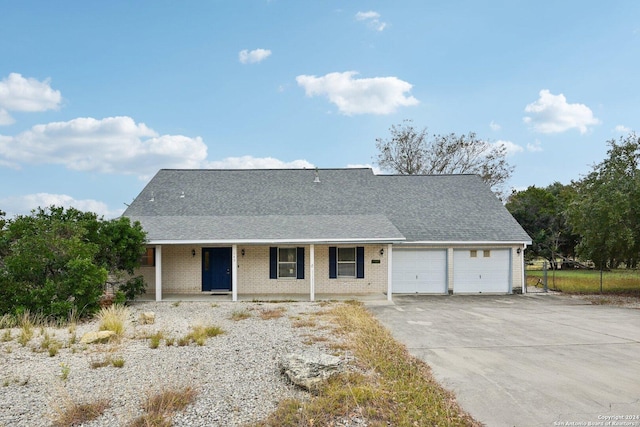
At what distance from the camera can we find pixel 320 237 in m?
15.1

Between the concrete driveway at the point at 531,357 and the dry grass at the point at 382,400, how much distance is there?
12.5 inches

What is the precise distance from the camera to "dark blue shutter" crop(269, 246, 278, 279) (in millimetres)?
16438

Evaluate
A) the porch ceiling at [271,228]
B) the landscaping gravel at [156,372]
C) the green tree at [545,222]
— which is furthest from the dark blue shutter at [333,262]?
the green tree at [545,222]

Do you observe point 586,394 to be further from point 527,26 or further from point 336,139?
point 336,139

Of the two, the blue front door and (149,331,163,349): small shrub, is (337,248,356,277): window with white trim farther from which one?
(149,331,163,349): small shrub

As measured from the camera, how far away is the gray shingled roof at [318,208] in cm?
1564

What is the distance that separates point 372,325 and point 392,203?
404 inches

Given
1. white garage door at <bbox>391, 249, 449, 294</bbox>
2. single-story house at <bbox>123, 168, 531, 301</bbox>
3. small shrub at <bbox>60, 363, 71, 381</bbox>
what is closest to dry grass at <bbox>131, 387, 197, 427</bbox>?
small shrub at <bbox>60, 363, 71, 381</bbox>

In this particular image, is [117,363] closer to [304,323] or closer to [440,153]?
[304,323]

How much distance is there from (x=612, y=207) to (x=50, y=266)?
20.2 metres

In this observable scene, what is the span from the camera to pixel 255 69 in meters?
18.4

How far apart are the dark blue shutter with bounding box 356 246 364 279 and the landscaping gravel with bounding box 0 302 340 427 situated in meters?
6.03

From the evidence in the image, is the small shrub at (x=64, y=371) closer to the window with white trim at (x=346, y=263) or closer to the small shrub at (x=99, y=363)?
the small shrub at (x=99, y=363)

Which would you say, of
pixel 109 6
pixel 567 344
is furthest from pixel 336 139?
pixel 567 344
